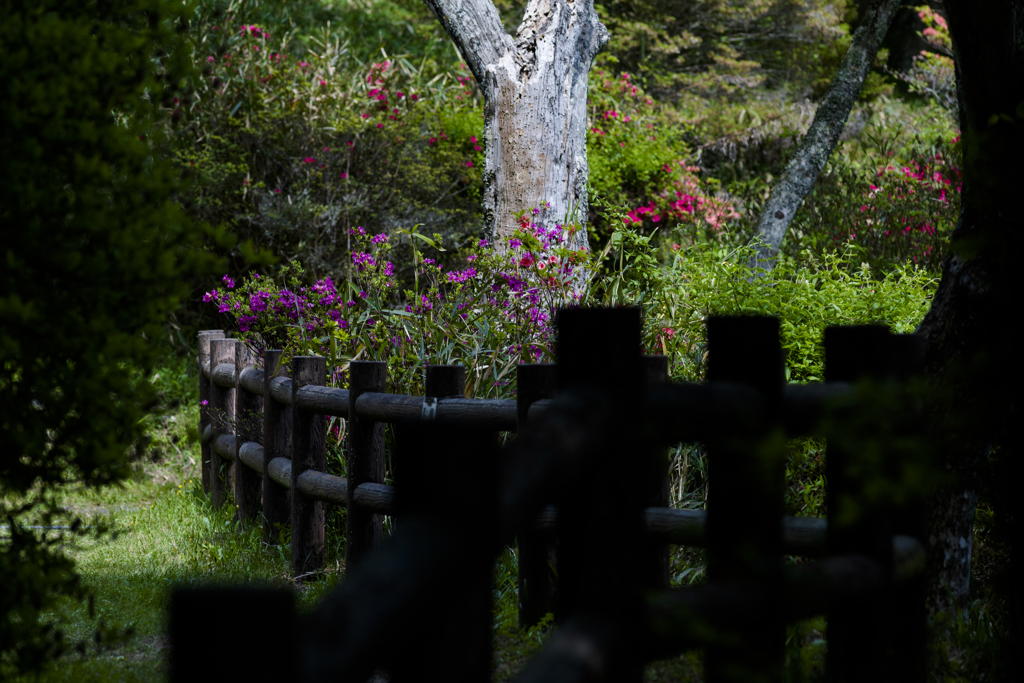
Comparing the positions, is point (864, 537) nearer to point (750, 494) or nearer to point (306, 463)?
point (750, 494)

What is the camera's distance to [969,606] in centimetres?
336

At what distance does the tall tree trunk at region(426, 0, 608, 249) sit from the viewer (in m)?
7.78

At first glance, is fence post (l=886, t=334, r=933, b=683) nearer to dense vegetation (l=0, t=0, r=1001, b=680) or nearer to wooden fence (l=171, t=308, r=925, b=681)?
wooden fence (l=171, t=308, r=925, b=681)

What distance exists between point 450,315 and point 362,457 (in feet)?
3.63

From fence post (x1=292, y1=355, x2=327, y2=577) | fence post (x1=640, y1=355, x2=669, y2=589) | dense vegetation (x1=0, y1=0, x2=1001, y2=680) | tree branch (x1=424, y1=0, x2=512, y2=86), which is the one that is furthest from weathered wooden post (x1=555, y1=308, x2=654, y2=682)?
tree branch (x1=424, y1=0, x2=512, y2=86)

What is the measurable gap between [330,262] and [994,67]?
337 inches

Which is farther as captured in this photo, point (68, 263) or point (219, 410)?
point (219, 410)

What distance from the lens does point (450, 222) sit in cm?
1145

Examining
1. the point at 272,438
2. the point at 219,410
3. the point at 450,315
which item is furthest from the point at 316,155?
the point at 450,315

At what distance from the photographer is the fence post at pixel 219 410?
22.3ft

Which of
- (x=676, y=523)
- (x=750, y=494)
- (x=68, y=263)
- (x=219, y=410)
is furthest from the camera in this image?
(x=219, y=410)

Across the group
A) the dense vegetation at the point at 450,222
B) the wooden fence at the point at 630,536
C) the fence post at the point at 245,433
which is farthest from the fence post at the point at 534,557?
the fence post at the point at 245,433

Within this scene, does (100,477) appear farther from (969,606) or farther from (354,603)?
(969,606)

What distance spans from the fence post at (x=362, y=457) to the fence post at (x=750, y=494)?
2819 mm
